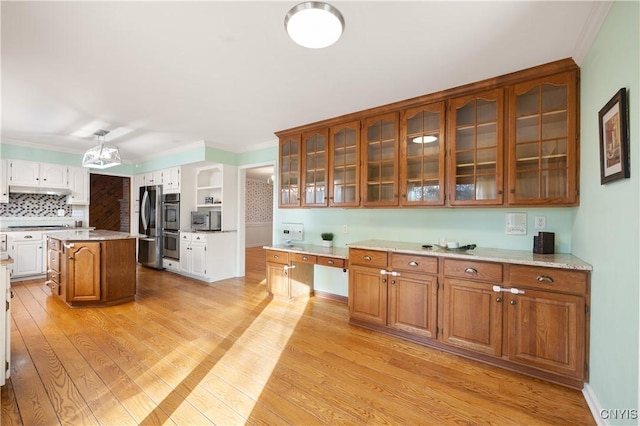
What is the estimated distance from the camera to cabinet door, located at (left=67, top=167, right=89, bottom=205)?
5.45m

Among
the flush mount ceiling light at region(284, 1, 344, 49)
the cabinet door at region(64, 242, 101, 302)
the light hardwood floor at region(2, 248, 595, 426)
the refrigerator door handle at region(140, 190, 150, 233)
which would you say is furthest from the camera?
the refrigerator door handle at region(140, 190, 150, 233)

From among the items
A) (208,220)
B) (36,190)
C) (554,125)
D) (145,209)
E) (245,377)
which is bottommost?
(245,377)

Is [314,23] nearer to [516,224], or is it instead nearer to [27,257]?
[516,224]

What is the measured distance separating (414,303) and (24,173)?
6613 millimetres

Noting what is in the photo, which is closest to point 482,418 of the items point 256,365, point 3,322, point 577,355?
point 577,355

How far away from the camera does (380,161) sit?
10.4 feet

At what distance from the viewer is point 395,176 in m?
3.03

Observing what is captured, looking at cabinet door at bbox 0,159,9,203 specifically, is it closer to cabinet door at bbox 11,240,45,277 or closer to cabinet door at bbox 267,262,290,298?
cabinet door at bbox 11,240,45,277

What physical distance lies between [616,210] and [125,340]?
384 cm

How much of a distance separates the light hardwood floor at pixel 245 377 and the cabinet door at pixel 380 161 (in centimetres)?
146

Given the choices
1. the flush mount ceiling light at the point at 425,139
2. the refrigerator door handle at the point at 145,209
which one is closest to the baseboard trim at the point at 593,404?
the flush mount ceiling light at the point at 425,139

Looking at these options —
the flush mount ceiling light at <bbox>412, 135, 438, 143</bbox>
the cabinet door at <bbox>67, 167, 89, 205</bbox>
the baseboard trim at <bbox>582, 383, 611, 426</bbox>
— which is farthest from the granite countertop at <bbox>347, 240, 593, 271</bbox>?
the cabinet door at <bbox>67, 167, 89, 205</bbox>

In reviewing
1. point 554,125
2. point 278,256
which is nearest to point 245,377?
point 278,256

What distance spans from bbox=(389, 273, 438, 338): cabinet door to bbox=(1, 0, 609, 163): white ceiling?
1.85 meters
